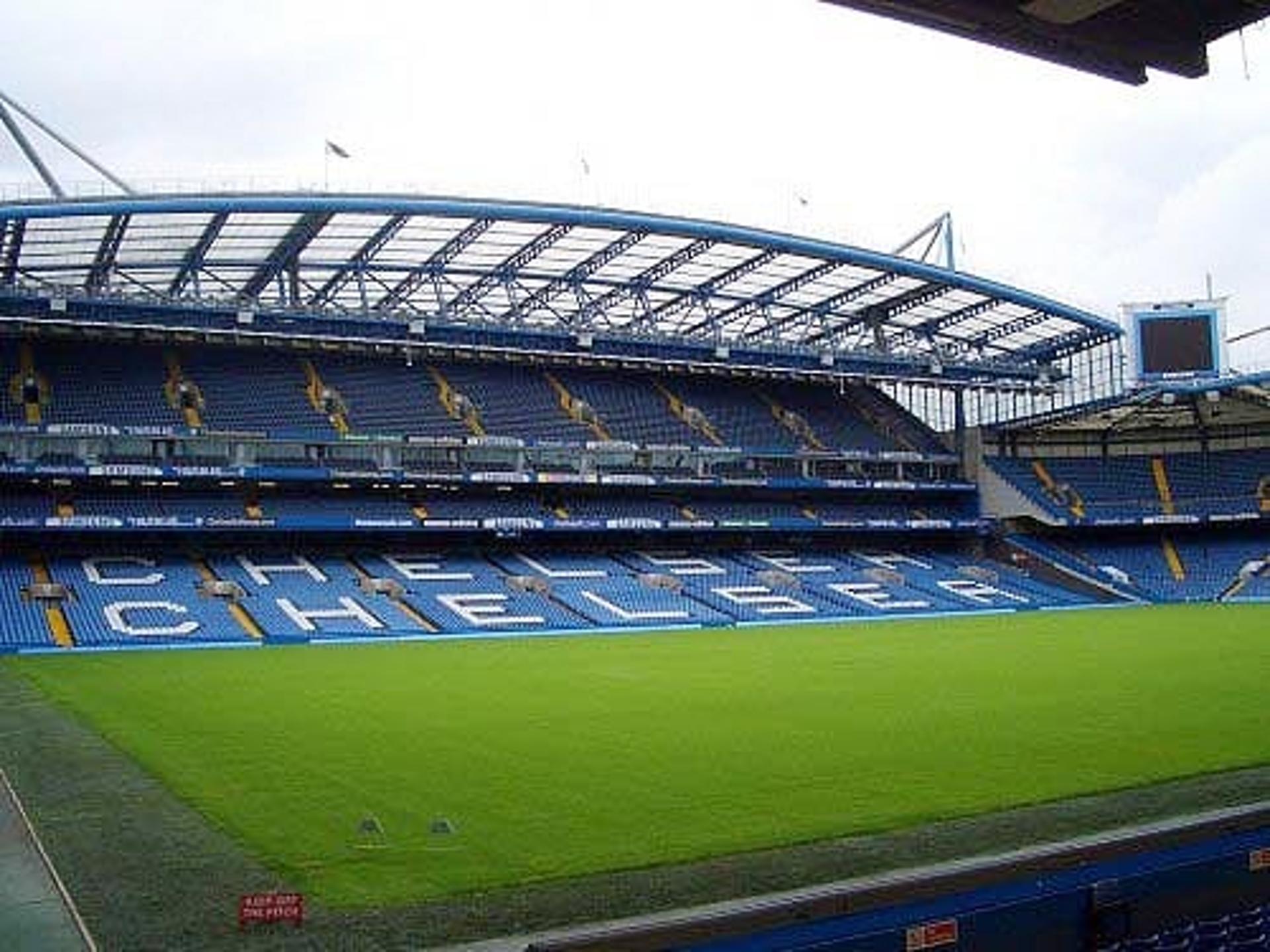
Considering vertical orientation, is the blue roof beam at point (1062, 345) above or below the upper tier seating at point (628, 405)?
above

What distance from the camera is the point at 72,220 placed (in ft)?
113

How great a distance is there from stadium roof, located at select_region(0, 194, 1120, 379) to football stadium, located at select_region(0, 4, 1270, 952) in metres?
0.21

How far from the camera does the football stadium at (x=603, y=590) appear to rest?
8.58 meters

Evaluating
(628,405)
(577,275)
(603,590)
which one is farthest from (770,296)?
(603,590)

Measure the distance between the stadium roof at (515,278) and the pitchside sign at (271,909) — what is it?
29104mm

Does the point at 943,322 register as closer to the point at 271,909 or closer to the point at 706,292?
the point at 706,292

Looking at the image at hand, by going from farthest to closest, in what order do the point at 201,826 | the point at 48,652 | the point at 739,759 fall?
the point at 48,652 → the point at 739,759 → the point at 201,826

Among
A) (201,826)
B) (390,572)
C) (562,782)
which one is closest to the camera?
(201,826)

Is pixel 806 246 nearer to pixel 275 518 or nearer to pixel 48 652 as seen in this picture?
pixel 275 518

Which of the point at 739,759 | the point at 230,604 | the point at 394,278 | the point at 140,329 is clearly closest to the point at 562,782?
the point at 739,759

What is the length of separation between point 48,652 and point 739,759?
23.5 metres

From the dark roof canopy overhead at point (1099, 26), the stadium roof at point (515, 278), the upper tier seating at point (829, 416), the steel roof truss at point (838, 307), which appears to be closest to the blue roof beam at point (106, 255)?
the stadium roof at point (515, 278)

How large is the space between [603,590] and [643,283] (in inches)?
461

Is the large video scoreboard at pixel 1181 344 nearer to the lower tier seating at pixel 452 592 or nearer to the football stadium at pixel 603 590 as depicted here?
the football stadium at pixel 603 590
